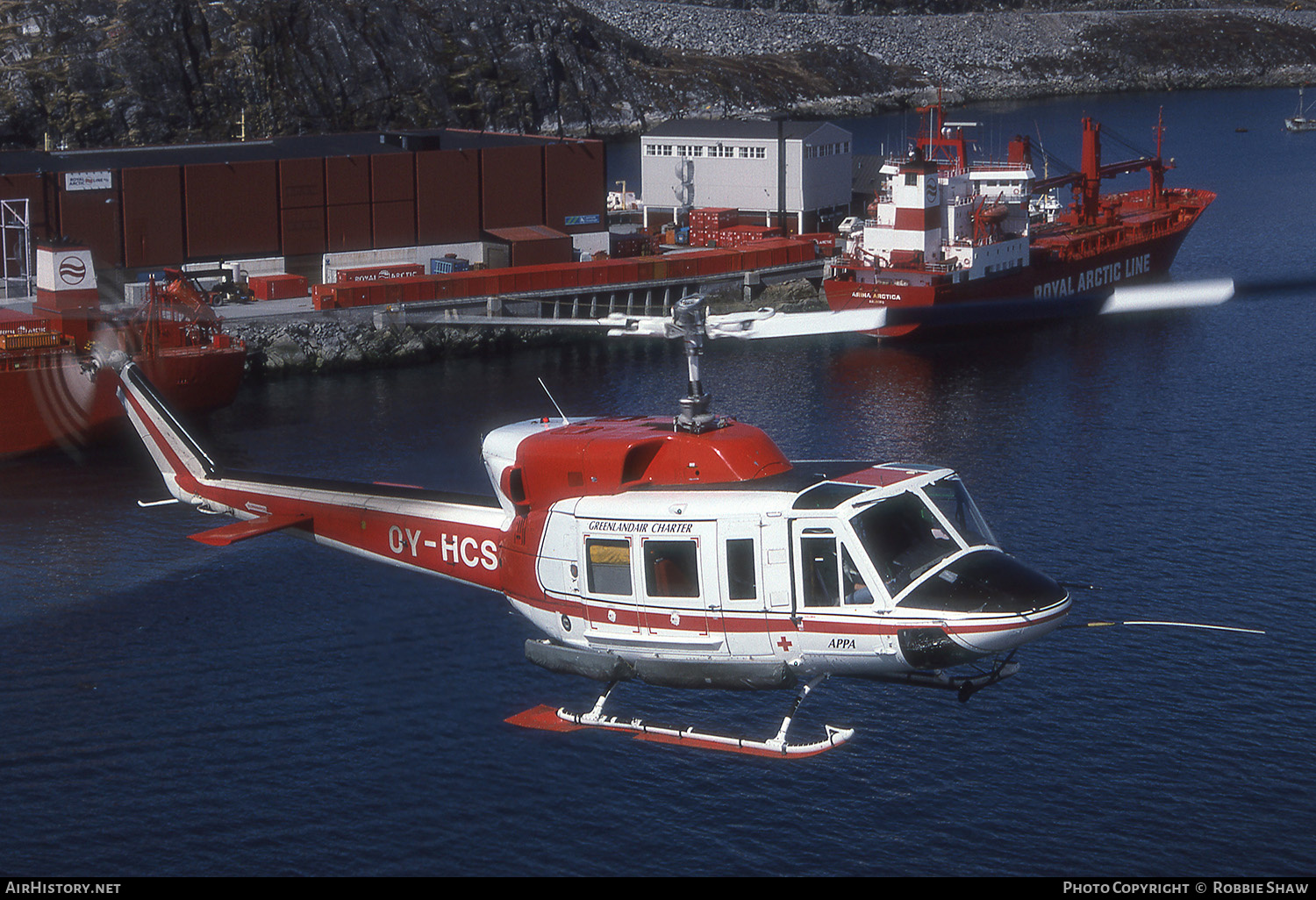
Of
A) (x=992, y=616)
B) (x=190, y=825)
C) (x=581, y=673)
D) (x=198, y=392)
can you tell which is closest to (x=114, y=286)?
(x=198, y=392)

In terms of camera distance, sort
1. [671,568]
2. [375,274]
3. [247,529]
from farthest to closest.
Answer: [375,274], [247,529], [671,568]

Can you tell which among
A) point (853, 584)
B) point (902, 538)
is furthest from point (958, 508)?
point (853, 584)

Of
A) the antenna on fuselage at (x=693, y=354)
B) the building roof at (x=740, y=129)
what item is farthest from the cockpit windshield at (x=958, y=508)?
the building roof at (x=740, y=129)

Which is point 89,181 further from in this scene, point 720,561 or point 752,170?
point 720,561

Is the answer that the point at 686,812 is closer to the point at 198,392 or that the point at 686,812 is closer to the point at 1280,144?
the point at 198,392

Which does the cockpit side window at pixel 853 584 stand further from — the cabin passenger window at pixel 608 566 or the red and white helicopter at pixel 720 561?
the cabin passenger window at pixel 608 566

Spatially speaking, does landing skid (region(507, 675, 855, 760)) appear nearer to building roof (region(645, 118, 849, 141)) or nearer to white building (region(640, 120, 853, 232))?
white building (region(640, 120, 853, 232))

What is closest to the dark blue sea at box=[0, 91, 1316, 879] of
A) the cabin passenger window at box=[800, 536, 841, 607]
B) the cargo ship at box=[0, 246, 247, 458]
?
the cargo ship at box=[0, 246, 247, 458]

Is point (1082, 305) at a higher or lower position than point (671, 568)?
higher
